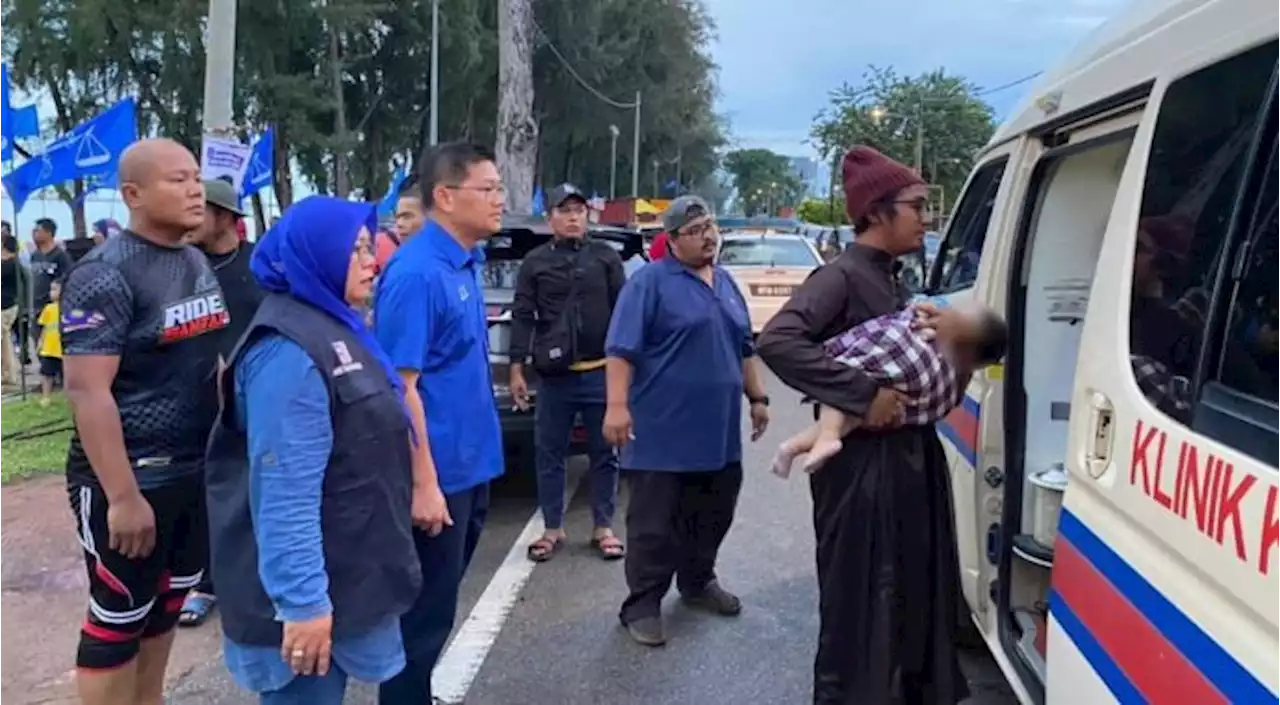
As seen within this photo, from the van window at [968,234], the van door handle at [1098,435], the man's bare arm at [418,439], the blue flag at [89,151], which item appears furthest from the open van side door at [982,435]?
the blue flag at [89,151]

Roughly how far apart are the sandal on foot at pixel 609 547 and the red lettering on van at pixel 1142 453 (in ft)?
12.7

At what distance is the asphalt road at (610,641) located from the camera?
4.36 metres

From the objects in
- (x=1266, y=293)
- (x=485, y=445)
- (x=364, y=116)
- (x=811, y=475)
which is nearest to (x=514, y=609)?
(x=485, y=445)

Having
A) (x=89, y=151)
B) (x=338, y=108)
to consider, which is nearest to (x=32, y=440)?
(x=89, y=151)

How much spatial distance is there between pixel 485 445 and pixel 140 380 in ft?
3.20

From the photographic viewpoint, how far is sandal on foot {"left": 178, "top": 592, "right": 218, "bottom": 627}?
5.05 meters

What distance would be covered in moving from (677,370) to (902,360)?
177 centimetres

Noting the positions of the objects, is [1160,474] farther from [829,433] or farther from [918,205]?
[918,205]

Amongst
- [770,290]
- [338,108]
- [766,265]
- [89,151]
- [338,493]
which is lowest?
[338,493]

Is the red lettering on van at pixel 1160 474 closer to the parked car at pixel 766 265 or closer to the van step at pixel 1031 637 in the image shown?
the van step at pixel 1031 637

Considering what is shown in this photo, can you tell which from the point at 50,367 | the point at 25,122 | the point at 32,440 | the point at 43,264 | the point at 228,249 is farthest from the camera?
the point at 43,264

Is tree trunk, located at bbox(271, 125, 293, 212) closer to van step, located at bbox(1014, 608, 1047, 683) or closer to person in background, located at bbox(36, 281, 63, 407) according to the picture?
person in background, located at bbox(36, 281, 63, 407)

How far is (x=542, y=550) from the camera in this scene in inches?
235

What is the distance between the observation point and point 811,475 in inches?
132
